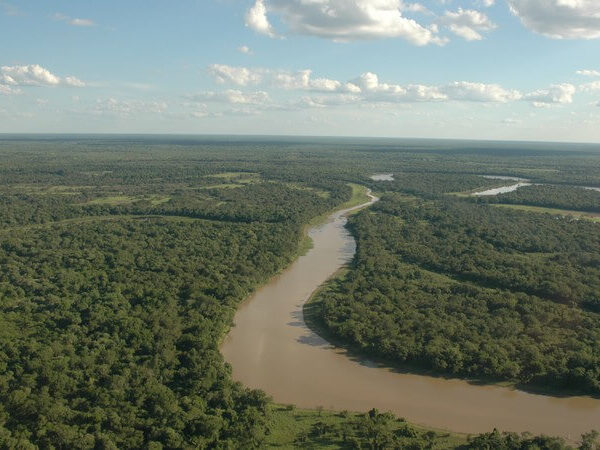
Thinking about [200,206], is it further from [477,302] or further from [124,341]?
[477,302]

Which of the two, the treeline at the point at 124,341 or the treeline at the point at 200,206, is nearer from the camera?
the treeline at the point at 124,341

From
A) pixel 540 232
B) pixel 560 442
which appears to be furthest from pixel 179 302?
pixel 540 232

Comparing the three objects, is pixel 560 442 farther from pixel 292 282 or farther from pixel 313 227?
pixel 313 227

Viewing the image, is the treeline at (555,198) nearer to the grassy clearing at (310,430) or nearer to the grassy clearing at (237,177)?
the grassy clearing at (237,177)

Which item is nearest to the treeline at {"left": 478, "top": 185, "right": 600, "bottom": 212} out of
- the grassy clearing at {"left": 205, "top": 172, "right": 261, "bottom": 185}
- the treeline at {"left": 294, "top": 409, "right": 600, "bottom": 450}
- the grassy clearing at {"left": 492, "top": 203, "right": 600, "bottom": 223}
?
the grassy clearing at {"left": 492, "top": 203, "right": 600, "bottom": 223}

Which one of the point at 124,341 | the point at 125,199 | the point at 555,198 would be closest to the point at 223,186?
the point at 125,199

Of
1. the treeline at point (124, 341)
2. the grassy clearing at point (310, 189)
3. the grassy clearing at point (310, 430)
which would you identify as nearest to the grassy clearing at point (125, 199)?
the grassy clearing at point (310, 189)

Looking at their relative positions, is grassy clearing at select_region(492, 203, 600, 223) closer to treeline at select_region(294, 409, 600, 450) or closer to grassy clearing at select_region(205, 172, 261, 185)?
grassy clearing at select_region(205, 172, 261, 185)
